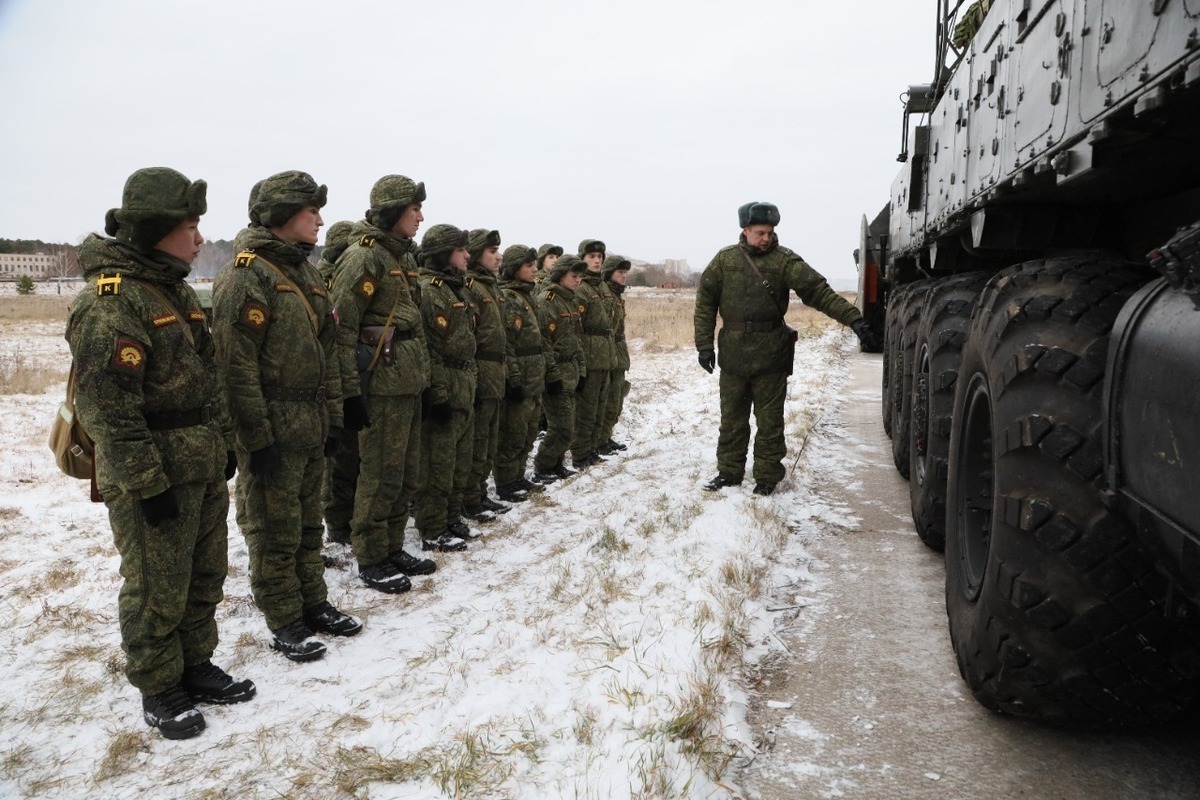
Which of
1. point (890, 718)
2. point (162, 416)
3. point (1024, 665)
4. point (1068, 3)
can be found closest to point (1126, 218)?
point (1068, 3)

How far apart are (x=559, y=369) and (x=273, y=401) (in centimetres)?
377

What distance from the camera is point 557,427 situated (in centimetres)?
717

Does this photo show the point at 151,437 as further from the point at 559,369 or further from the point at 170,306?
the point at 559,369

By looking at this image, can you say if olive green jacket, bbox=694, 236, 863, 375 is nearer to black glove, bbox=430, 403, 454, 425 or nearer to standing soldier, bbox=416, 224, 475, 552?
standing soldier, bbox=416, 224, 475, 552

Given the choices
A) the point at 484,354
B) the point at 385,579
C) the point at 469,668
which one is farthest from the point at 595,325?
the point at 469,668

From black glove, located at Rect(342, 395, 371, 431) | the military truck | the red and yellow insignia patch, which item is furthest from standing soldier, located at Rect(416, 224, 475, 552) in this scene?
the military truck

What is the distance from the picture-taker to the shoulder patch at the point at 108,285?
9.18 ft

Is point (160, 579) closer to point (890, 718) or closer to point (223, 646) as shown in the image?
point (223, 646)

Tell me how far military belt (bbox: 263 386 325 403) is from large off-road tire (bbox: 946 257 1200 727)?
2700mm

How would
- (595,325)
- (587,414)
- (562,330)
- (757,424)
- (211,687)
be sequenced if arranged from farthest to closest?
(595,325), (587,414), (562,330), (757,424), (211,687)

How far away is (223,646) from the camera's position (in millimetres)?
3686

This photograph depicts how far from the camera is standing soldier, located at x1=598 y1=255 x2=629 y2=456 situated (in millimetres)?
8266

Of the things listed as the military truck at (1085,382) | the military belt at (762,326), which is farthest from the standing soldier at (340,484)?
the military truck at (1085,382)

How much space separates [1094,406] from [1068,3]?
3.61 feet
